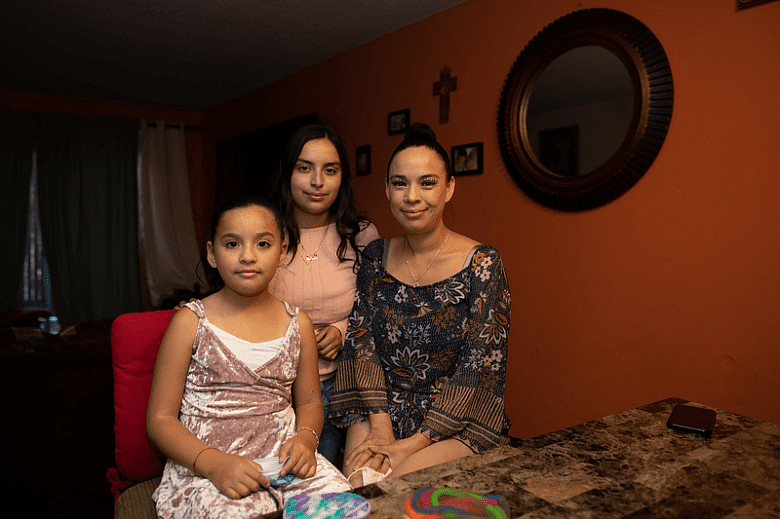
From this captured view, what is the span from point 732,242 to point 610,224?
552 mm

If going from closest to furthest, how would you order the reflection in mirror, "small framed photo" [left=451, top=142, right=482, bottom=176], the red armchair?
the red armchair < the reflection in mirror < "small framed photo" [left=451, top=142, right=482, bottom=176]

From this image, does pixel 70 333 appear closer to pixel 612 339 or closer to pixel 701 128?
pixel 612 339

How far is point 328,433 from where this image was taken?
62.2 inches

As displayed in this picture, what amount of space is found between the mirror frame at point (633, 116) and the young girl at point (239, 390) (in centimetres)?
183

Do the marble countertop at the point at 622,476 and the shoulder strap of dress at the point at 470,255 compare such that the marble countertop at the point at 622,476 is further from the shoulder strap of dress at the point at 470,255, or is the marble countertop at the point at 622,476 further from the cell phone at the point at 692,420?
the shoulder strap of dress at the point at 470,255

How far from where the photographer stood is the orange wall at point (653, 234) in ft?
6.66

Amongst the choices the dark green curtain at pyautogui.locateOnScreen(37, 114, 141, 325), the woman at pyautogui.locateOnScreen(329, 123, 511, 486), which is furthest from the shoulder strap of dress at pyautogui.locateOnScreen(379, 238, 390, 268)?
the dark green curtain at pyautogui.locateOnScreen(37, 114, 141, 325)

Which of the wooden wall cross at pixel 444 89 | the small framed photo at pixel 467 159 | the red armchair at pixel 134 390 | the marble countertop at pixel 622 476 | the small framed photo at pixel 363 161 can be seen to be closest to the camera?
the marble countertop at pixel 622 476

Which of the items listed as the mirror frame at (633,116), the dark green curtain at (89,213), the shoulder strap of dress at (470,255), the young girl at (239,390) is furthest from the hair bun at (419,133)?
the dark green curtain at (89,213)

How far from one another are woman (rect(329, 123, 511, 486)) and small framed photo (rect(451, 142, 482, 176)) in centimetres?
173

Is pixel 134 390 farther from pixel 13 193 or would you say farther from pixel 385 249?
pixel 13 193

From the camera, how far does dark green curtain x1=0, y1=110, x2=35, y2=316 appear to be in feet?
17.3

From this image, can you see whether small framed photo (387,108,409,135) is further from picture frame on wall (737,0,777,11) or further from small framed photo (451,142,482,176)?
picture frame on wall (737,0,777,11)

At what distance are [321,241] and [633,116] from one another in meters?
1.66
